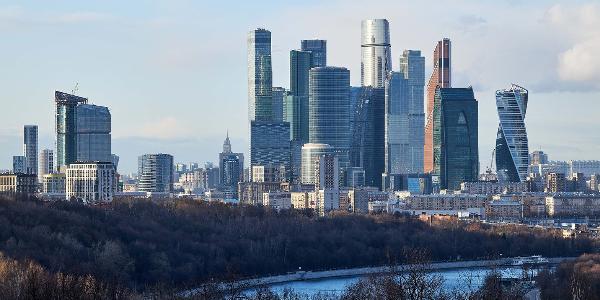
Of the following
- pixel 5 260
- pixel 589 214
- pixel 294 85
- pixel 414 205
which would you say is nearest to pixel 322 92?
pixel 294 85

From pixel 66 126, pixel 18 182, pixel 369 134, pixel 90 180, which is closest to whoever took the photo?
pixel 18 182

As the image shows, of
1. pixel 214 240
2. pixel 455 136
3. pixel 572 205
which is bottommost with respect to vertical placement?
pixel 214 240

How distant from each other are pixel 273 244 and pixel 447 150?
75.0 meters

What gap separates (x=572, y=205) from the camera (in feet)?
420

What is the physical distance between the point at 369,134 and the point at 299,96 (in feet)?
26.8

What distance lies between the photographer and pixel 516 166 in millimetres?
144250

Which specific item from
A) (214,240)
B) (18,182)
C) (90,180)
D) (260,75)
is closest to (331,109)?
(260,75)

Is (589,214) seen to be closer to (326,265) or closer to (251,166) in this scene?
(251,166)

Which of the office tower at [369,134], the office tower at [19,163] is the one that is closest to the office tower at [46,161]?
the office tower at [19,163]

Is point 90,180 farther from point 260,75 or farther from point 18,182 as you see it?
point 260,75

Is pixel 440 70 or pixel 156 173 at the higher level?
pixel 440 70

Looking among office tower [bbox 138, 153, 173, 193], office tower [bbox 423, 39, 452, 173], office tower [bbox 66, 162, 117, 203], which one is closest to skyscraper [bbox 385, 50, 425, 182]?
office tower [bbox 423, 39, 452, 173]

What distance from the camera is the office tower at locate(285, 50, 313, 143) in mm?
146250

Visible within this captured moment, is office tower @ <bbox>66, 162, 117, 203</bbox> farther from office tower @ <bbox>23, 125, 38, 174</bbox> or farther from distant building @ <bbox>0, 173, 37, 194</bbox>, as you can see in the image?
office tower @ <bbox>23, 125, 38, 174</bbox>
